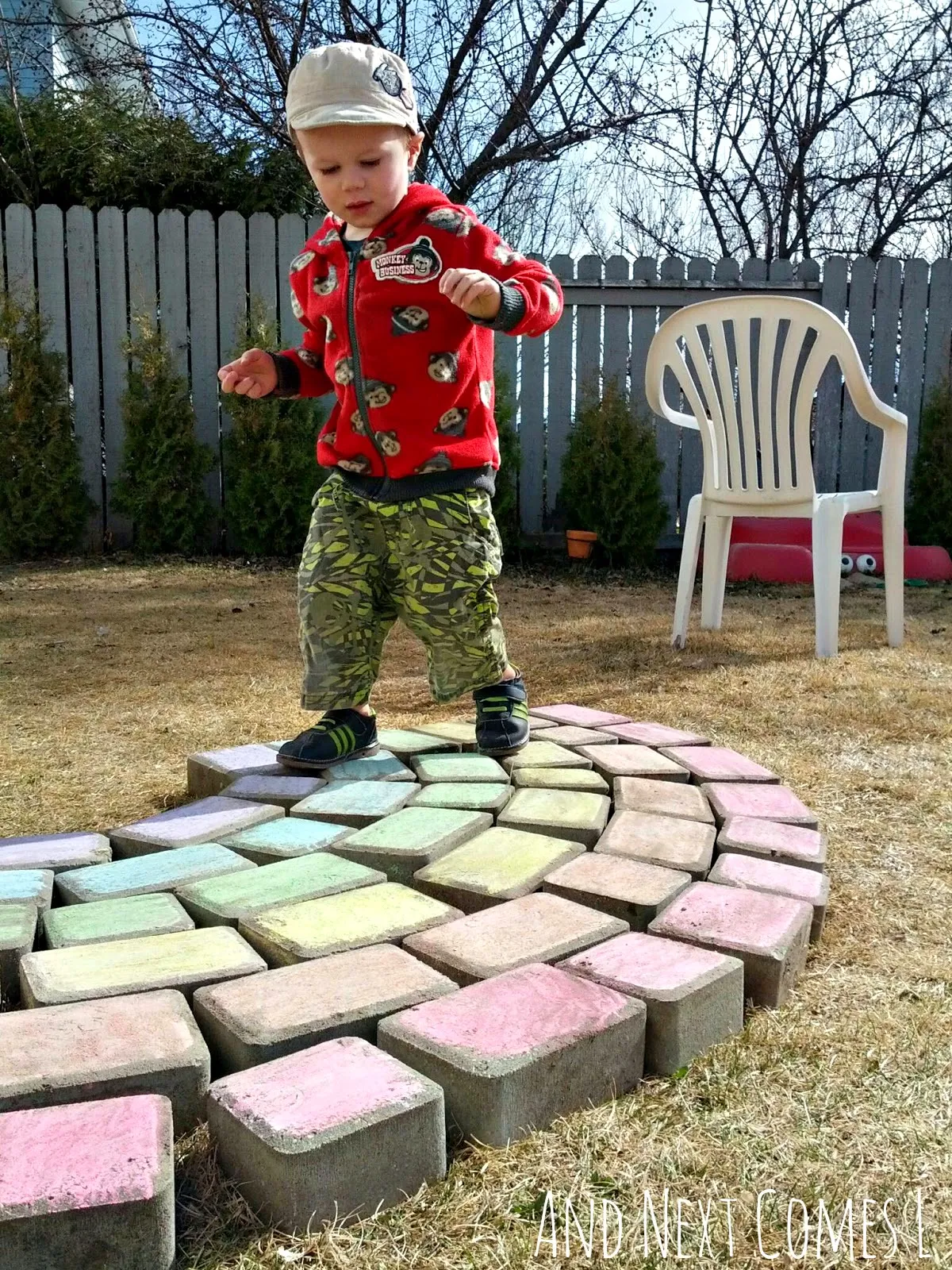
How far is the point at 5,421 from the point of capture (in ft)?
20.5

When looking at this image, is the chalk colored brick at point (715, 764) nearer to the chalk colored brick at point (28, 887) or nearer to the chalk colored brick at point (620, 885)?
the chalk colored brick at point (620, 885)

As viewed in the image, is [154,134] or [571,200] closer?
[154,134]

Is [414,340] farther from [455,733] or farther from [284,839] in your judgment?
[284,839]

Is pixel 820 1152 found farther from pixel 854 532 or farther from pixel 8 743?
pixel 854 532

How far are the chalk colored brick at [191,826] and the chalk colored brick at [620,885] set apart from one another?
22.6 inches

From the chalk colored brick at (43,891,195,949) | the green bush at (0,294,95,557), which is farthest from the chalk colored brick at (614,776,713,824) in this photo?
the green bush at (0,294,95,557)

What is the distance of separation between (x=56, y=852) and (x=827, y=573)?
2.85 metres

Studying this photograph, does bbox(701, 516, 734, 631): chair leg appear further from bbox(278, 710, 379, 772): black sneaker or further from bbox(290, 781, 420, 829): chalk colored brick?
bbox(290, 781, 420, 829): chalk colored brick

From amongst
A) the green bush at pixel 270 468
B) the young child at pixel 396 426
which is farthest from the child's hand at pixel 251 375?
the green bush at pixel 270 468

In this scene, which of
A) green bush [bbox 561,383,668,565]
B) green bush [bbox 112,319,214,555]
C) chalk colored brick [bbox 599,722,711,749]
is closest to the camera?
chalk colored brick [bbox 599,722,711,749]

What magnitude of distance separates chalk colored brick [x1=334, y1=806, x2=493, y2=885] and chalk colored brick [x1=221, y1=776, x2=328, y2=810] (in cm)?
22

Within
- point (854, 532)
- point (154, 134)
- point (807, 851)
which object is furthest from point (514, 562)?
point (807, 851)

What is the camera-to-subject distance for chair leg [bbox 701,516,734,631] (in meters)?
4.19

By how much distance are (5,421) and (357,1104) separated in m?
6.08
